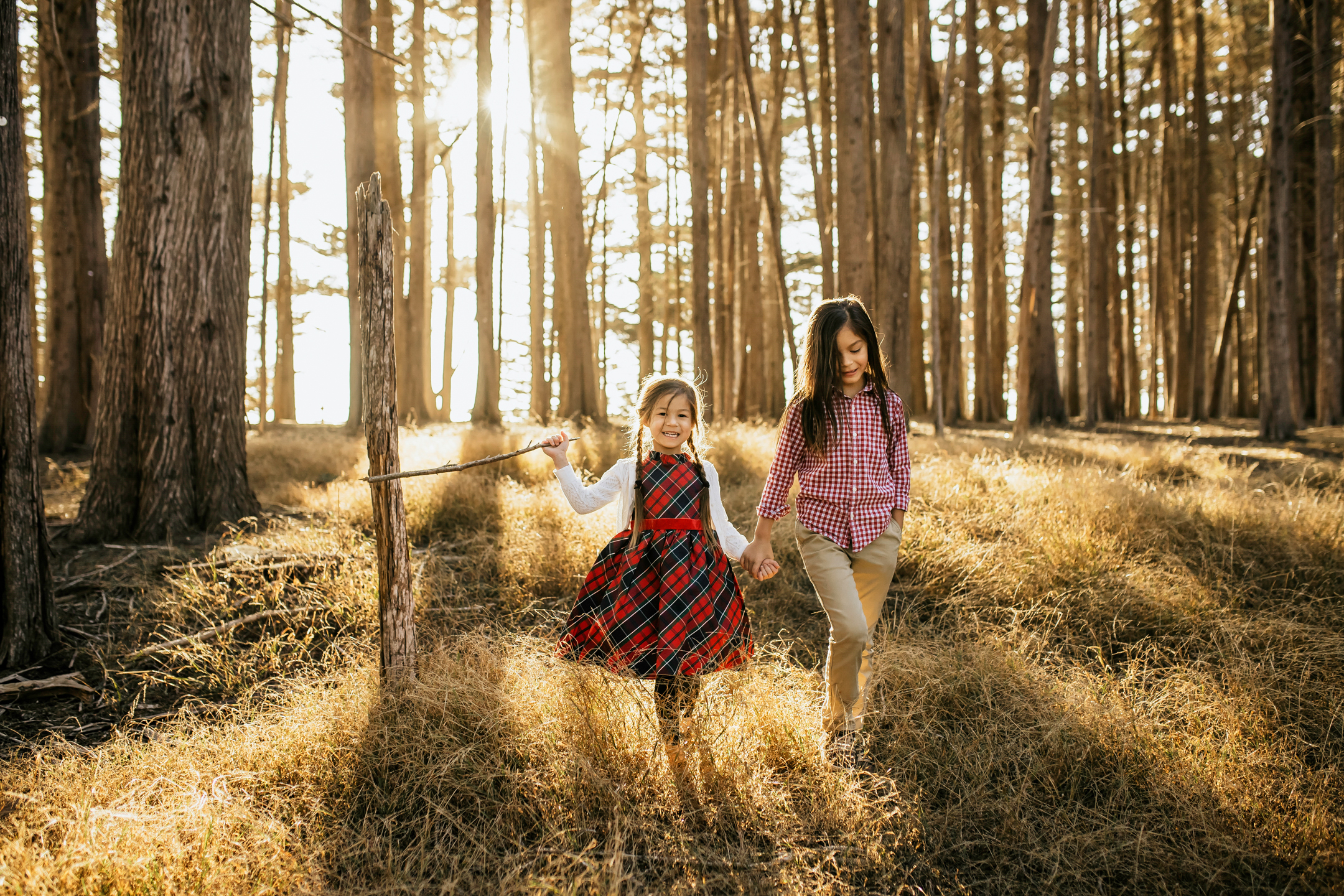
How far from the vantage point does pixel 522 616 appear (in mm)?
4176

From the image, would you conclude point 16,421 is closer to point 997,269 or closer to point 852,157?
point 852,157

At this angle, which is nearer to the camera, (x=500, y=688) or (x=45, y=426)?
(x=500, y=688)

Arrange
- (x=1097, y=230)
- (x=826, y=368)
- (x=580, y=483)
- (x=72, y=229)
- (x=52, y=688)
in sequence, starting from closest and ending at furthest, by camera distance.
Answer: (x=580, y=483) → (x=826, y=368) → (x=52, y=688) → (x=72, y=229) → (x=1097, y=230)

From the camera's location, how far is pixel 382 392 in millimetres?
2668

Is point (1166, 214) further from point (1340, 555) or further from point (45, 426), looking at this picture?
point (45, 426)

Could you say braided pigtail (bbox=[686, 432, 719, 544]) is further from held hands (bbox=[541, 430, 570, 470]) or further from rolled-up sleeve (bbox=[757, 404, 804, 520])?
held hands (bbox=[541, 430, 570, 470])

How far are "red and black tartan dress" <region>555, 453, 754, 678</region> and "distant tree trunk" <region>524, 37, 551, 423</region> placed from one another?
986 cm

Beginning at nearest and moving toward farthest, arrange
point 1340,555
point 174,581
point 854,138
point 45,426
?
point 174,581, point 1340,555, point 45,426, point 854,138

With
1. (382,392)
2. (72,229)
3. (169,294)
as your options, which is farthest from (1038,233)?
(72,229)

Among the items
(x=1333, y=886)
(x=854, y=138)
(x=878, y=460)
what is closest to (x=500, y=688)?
(x=878, y=460)

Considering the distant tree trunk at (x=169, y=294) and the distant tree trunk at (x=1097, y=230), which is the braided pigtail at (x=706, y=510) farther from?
the distant tree trunk at (x=1097, y=230)

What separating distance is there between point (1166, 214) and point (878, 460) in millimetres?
21198

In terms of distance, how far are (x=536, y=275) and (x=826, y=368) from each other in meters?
16.0

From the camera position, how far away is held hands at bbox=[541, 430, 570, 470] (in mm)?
2496
